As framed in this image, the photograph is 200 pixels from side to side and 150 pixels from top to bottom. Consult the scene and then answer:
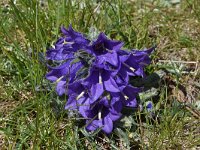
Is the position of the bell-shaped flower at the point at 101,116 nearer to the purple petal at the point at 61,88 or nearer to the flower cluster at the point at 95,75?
the flower cluster at the point at 95,75

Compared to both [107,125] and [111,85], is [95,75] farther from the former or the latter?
[107,125]

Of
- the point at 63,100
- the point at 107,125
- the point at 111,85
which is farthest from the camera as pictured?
the point at 63,100

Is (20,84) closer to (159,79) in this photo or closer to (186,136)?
(159,79)

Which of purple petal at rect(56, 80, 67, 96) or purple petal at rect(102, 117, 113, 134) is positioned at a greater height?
purple petal at rect(56, 80, 67, 96)

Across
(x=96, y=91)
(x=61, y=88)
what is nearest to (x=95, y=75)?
(x=96, y=91)

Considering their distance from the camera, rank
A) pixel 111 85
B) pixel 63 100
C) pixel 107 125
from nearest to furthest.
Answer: pixel 111 85, pixel 107 125, pixel 63 100

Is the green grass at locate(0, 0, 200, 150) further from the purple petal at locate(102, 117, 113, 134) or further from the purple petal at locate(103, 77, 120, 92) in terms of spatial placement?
the purple petal at locate(103, 77, 120, 92)

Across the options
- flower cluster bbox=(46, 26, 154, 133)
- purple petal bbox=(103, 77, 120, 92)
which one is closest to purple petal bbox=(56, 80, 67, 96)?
flower cluster bbox=(46, 26, 154, 133)
